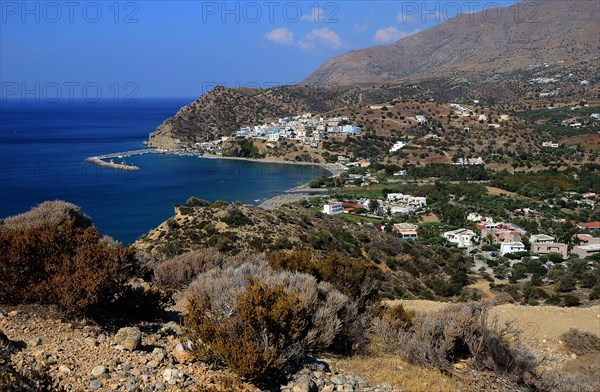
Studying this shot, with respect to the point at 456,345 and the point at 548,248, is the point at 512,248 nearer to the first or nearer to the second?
the point at 548,248

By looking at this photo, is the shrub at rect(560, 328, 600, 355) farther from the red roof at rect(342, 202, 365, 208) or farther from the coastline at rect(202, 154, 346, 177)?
the coastline at rect(202, 154, 346, 177)

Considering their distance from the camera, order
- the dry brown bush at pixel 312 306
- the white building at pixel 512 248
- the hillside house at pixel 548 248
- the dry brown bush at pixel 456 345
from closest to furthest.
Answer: the dry brown bush at pixel 312 306, the dry brown bush at pixel 456 345, the hillside house at pixel 548 248, the white building at pixel 512 248

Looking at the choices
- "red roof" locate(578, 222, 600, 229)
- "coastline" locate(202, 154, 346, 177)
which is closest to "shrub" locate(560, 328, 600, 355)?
"red roof" locate(578, 222, 600, 229)

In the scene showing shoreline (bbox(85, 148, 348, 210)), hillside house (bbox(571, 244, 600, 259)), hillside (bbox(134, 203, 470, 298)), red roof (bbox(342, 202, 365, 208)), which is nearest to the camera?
hillside (bbox(134, 203, 470, 298))

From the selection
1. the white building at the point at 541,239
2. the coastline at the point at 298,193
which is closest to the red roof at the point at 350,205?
the coastline at the point at 298,193

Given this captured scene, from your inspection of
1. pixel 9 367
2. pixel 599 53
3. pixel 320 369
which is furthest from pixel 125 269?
pixel 599 53

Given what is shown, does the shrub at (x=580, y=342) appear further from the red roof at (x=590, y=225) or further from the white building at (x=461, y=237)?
the red roof at (x=590, y=225)
